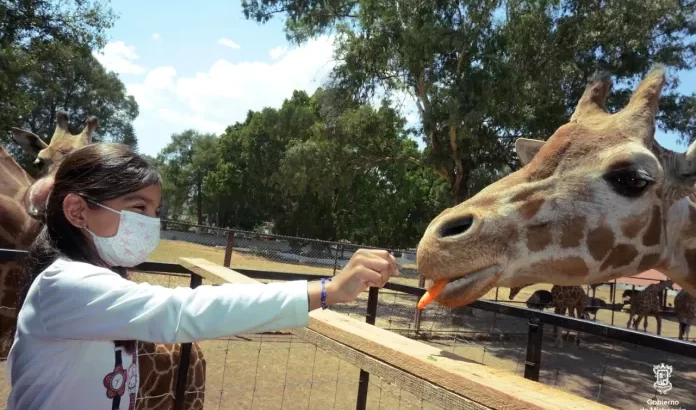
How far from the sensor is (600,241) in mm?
2699

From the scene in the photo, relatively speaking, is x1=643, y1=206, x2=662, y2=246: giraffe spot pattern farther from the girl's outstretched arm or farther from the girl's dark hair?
the girl's dark hair

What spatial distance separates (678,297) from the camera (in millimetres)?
13289

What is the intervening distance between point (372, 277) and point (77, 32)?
2171cm

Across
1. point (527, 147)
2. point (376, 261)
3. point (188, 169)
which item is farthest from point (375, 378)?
point (188, 169)

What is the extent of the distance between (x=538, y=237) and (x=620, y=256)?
23.1 inches

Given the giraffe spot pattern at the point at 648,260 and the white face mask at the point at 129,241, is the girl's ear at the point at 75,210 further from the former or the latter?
the giraffe spot pattern at the point at 648,260

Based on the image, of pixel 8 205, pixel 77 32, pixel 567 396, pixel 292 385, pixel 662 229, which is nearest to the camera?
pixel 567 396

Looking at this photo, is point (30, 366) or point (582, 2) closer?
point (30, 366)

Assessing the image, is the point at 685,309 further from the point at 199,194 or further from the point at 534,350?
the point at 199,194

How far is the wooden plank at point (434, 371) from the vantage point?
4.21 feet

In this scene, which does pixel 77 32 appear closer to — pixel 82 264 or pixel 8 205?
pixel 8 205

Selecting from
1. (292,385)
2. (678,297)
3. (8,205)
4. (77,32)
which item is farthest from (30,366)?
(77,32)

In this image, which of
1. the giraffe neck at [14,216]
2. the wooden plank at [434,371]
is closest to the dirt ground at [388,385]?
the wooden plank at [434,371]

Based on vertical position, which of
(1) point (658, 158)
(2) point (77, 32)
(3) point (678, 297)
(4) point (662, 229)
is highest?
(2) point (77, 32)
